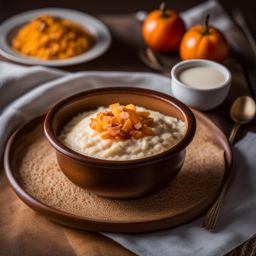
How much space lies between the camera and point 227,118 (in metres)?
2.19

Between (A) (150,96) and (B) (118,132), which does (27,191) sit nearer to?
(B) (118,132)

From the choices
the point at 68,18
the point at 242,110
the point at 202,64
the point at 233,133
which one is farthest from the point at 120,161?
the point at 68,18

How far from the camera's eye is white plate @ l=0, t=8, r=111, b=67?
2496 mm

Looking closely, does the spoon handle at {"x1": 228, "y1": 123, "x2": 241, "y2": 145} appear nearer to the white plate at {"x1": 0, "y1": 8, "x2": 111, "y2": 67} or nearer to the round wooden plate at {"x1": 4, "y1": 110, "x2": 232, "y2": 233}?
the round wooden plate at {"x1": 4, "y1": 110, "x2": 232, "y2": 233}

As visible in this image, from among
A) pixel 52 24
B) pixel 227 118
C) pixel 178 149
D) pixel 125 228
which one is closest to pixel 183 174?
pixel 178 149

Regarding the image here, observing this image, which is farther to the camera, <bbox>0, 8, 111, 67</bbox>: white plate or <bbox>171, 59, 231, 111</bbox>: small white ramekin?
<bbox>0, 8, 111, 67</bbox>: white plate

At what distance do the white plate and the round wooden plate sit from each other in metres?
0.69

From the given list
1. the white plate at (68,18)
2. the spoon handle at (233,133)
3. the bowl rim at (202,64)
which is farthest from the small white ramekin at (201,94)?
the white plate at (68,18)

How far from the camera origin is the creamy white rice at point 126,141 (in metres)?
1.60

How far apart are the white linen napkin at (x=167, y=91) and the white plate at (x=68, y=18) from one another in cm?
21

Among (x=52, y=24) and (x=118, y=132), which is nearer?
(x=118, y=132)

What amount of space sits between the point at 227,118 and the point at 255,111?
11 cm

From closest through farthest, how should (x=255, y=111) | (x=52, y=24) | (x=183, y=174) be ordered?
(x=183, y=174) → (x=255, y=111) → (x=52, y=24)

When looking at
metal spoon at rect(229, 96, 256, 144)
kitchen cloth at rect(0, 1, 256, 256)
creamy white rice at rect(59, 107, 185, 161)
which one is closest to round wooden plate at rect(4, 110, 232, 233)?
kitchen cloth at rect(0, 1, 256, 256)
